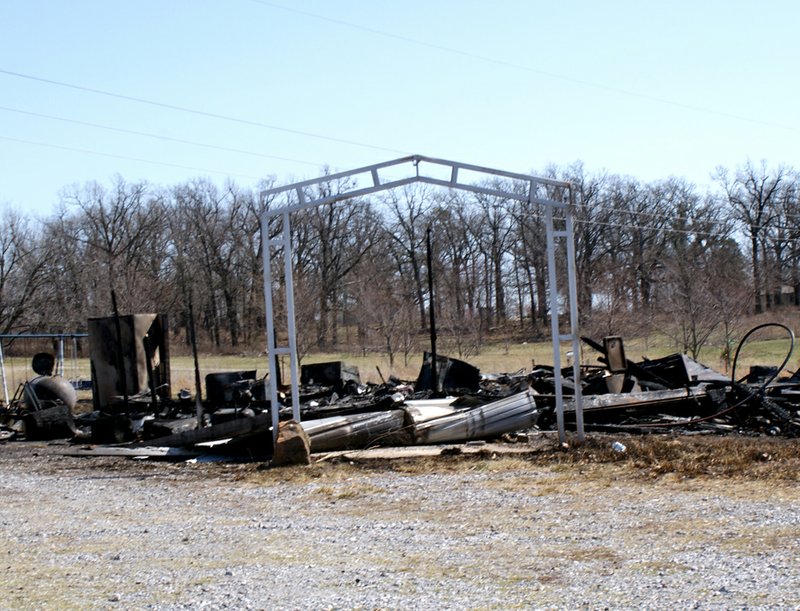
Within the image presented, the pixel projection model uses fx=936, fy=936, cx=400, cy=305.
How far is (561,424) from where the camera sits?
12.5 m

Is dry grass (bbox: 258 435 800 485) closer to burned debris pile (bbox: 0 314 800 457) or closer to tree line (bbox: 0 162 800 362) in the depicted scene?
burned debris pile (bbox: 0 314 800 457)

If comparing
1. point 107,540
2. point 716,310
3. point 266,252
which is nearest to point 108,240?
point 716,310

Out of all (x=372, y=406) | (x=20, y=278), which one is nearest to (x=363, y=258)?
(x=20, y=278)

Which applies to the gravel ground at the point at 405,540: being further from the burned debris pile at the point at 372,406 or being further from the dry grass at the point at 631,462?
the burned debris pile at the point at 372,406

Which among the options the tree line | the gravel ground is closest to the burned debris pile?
the gravel ground

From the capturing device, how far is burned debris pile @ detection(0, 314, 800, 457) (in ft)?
43.3

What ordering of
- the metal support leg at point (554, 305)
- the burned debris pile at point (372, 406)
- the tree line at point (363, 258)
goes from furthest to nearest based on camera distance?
the tree line at point (363, 258) < the burned debris pile at point (372, 406) < the metal support leg at point (554, 305)

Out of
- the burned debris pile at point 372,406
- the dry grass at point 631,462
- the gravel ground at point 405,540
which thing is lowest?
the dry grass at point 631,462

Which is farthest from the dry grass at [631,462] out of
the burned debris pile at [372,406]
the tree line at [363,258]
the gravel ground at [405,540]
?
the tree line at [363,258]

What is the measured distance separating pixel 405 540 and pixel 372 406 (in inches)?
291

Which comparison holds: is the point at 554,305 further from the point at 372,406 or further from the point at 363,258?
the point at 363,258

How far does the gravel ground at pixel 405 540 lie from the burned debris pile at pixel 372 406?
1722 mm

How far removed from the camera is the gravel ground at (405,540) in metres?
5.52

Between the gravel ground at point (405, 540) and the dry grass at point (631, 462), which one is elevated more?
the gravel ground at point (405, 540)
